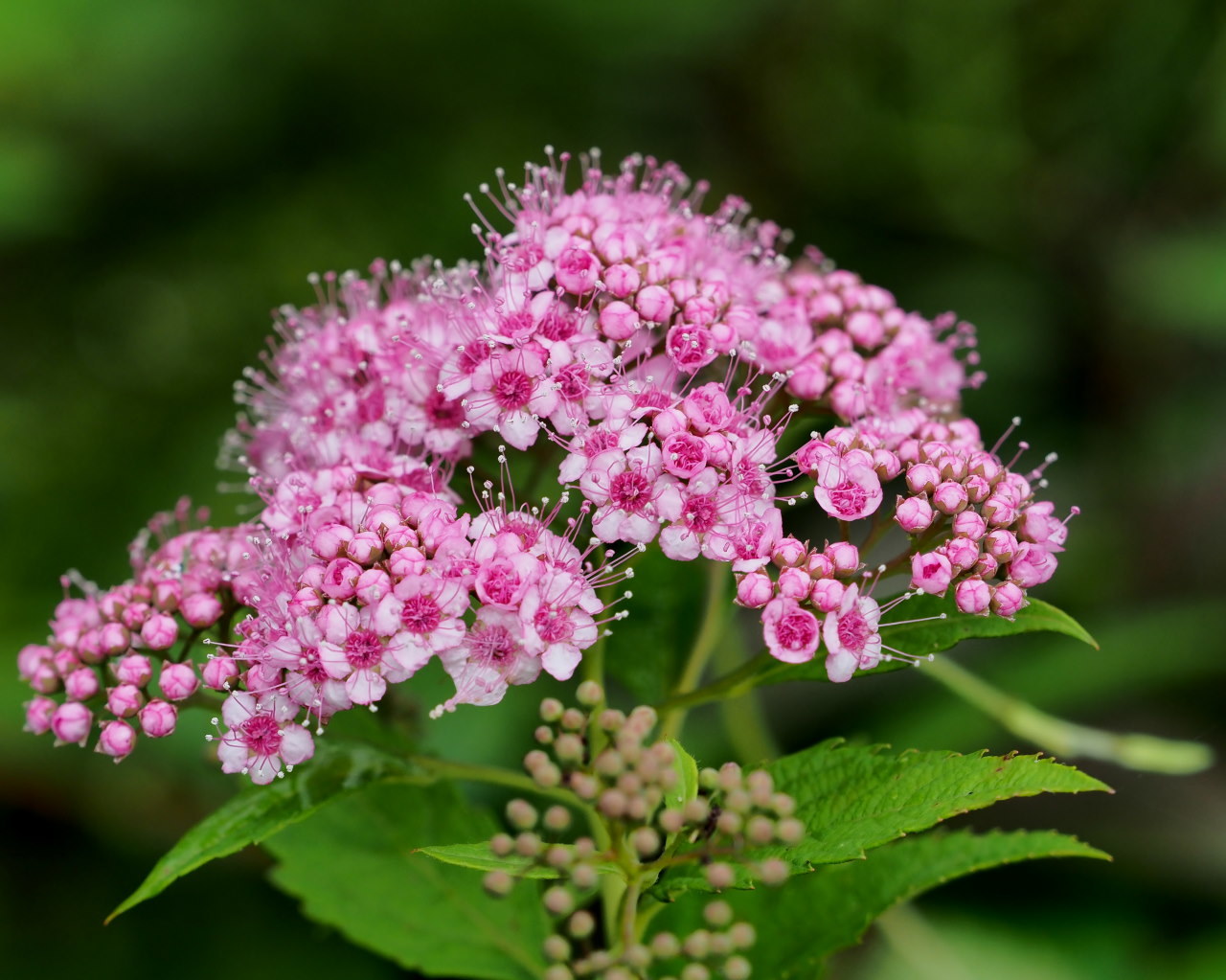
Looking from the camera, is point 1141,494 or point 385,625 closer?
point 385,625

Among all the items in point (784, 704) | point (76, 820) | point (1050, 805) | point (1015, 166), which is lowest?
point (76, 820)

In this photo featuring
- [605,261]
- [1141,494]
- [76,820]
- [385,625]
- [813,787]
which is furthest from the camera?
[1141,494]

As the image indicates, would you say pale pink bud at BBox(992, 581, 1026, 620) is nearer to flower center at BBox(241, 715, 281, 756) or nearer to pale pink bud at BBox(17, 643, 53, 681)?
flower center at BBox(241, 715, 281, 756)

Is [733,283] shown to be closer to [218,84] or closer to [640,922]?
[640,922]

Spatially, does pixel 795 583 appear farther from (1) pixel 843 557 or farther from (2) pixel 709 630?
(2) pixel 709 630

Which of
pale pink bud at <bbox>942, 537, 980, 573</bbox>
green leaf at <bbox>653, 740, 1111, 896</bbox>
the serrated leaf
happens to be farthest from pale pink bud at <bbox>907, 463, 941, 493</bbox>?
the serrated leaf

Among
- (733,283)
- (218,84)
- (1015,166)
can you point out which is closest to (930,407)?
(733,283)
